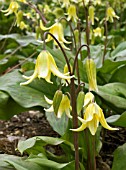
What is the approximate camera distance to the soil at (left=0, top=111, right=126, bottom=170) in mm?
2326

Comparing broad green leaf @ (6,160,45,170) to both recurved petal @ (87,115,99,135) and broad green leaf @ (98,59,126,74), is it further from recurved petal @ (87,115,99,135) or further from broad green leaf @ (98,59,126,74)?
broad green leaf @ (98,59,126,74)

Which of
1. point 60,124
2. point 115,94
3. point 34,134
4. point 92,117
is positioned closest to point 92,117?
point 92,117

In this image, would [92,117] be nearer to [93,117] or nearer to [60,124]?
[93,117]

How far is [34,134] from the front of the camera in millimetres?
2754

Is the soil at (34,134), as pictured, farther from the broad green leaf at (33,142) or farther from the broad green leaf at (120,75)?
the broad green leaf at (33,142)

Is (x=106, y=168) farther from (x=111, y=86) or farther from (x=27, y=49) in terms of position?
(x=27, y=49)

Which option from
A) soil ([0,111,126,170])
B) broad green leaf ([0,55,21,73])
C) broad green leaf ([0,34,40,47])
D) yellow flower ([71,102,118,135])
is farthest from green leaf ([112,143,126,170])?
broad green leaf ([0,34,40,47])

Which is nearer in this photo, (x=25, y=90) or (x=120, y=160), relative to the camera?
→ (x=120, y=160)

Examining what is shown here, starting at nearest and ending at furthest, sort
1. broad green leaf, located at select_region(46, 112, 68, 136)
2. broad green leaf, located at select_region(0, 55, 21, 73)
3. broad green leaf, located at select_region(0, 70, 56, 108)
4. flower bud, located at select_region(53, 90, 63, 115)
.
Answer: flower bud, located at select_region(53, 90, 63, 115) < broad green leaf, located at select_region(46, 112, 68, 136) < broad green leaf, located at select_region(0, 70, 56, 108) < broad green leaf, located at select_region(0, 55, 21, 73)

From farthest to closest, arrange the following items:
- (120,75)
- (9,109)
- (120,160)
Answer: (120,75)
(9,109)
(120,160)

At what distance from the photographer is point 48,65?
155cm

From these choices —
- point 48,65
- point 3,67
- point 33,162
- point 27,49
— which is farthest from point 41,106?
point 27,49

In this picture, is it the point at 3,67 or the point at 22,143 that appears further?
the point at 3,67

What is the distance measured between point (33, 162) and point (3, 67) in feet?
6.17
